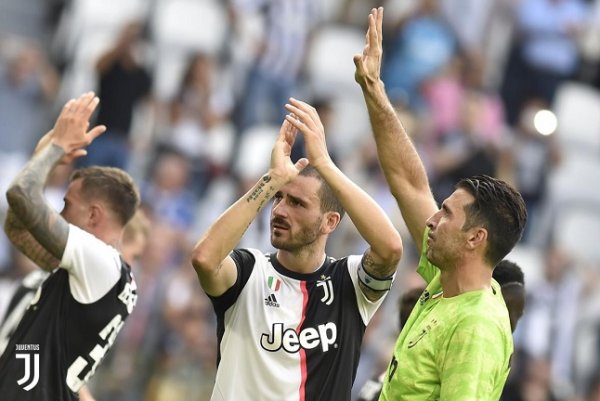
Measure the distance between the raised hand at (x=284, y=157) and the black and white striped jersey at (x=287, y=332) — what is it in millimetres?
530

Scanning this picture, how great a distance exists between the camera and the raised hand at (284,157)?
6680 millimetres

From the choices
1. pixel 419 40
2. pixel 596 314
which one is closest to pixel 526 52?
pixel 419 40

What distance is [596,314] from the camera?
1650cm

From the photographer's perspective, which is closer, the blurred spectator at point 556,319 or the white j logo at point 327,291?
the white j logo at point 327,291

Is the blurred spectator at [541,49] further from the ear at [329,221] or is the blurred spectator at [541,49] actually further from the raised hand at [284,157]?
the raised hand at [284,157]

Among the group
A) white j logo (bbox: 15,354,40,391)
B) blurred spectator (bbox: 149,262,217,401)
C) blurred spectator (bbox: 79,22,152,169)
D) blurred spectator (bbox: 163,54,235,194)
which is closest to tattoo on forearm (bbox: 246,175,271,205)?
white j logo (bbox: 15,354,40,391)

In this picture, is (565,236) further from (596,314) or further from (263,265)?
(263,265)

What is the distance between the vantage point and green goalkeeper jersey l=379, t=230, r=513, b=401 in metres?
5.82

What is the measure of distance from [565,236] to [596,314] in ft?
4.39

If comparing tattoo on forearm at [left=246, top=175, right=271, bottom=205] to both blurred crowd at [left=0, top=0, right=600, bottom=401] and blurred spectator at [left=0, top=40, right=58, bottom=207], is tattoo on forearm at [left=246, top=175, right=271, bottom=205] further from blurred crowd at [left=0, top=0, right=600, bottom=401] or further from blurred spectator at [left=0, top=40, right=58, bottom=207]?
blurred spectator at [left=0, top=40, right=58, bottom=207]

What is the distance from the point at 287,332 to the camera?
6777 mm

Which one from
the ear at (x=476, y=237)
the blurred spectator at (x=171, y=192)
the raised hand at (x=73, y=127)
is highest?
the blurred spectator at (x=171, y=192)

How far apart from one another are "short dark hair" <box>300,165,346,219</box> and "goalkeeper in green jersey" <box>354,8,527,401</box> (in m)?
0.46

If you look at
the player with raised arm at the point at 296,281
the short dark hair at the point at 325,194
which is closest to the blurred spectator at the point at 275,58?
the short dark hair at the point at 325,194
